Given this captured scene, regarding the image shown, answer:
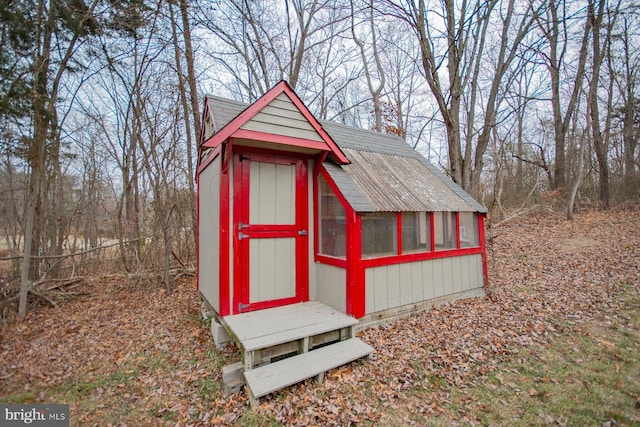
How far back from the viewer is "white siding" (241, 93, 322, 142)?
13.0 feet

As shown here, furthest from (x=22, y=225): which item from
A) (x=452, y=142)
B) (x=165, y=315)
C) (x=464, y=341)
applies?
(x=452, y=142)

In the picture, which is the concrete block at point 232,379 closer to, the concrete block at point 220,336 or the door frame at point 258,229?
the concrete block at point 220,336

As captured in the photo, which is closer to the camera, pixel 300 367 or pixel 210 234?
pixel 300 367

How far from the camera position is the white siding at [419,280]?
4473 millimetres

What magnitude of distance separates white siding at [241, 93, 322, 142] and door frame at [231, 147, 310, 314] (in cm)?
47

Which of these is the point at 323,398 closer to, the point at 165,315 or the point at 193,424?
the point at 193,424

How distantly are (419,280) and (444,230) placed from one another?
1185 mm

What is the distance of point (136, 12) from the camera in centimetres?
665

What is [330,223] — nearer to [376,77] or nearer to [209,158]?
[209,158]

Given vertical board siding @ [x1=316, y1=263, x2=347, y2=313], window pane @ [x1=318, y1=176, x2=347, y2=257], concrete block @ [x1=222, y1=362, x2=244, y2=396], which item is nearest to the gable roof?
window pane @ [x1=318, y1=176, x2=347, y2=257]

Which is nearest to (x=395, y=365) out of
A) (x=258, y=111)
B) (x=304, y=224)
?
(x=304, y=224)

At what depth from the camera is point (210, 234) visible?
4707mm

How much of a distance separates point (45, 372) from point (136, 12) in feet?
24.1

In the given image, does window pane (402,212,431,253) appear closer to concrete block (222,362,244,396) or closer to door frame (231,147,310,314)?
door frame (231,147,310,314)
